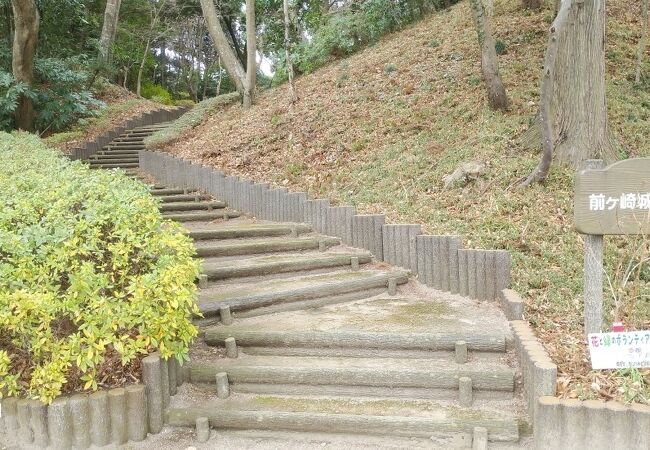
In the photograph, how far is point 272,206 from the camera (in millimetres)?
8062

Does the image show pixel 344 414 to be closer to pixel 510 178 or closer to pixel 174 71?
pixel 510 178

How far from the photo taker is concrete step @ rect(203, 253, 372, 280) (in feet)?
18.9

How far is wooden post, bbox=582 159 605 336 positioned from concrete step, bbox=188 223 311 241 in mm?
4156

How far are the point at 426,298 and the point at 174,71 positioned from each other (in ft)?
94.8

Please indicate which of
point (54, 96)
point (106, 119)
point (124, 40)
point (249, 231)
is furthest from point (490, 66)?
point (124, 40)

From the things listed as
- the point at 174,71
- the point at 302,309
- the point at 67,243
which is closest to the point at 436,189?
the point at 302,309

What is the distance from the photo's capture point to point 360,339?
14.8ft

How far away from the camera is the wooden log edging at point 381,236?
17.2ft

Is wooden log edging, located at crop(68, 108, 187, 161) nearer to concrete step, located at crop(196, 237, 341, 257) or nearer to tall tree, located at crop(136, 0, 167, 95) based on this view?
tall tree, located at crop(136, 0, 167, 95)

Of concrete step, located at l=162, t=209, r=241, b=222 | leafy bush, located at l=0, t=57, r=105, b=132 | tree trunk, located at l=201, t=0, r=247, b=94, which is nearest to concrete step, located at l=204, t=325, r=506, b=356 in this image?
concrete step, located at l=162, t=209, r=241, b=222

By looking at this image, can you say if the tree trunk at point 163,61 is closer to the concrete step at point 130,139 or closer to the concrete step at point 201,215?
the concrete step at point 130,139

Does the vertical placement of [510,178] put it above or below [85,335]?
above

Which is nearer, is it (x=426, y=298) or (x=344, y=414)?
(x=344, y=414)

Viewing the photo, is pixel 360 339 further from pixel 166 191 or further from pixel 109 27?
pixel 109 27
